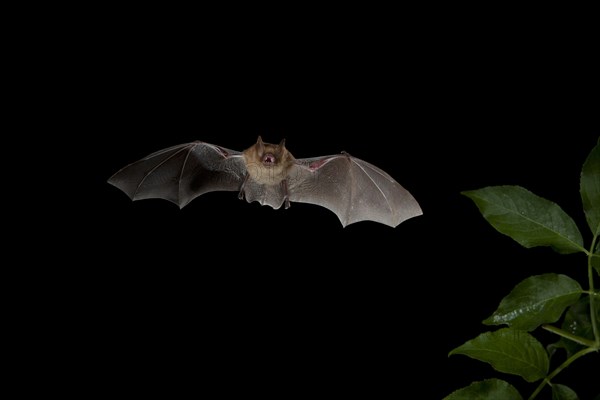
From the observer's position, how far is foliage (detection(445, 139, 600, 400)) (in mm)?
1891

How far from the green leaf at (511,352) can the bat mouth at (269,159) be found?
4.70ft

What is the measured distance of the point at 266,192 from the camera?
3281 millimetres

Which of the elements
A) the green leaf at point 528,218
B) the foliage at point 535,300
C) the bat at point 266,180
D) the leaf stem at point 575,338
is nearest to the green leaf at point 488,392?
the foliage at point 535,300

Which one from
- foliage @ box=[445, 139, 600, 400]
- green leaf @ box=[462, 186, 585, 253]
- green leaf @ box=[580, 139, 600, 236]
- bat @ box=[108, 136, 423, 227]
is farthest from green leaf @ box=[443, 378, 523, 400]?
bat @ box=[108, 136, 423, 227]

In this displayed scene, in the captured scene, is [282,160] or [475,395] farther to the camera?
[282,160]

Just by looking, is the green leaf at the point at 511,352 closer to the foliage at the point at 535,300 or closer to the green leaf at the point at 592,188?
the foliage at the point at 535,300

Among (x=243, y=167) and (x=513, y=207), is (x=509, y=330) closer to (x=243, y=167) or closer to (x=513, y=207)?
(x=513, y=207)

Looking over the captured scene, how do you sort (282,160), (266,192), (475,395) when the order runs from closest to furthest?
1. (475,395)
2. (282,160)
3. (266,192)

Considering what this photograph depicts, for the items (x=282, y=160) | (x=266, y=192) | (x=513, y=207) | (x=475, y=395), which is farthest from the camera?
(x=266, y=192)

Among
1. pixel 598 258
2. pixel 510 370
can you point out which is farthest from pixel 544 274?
pixel 510 370

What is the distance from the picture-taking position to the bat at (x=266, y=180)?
10.4 ft

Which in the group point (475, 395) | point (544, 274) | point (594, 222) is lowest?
point (475, 395)

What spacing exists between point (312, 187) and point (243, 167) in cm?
37

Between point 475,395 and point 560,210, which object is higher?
point 560,210
